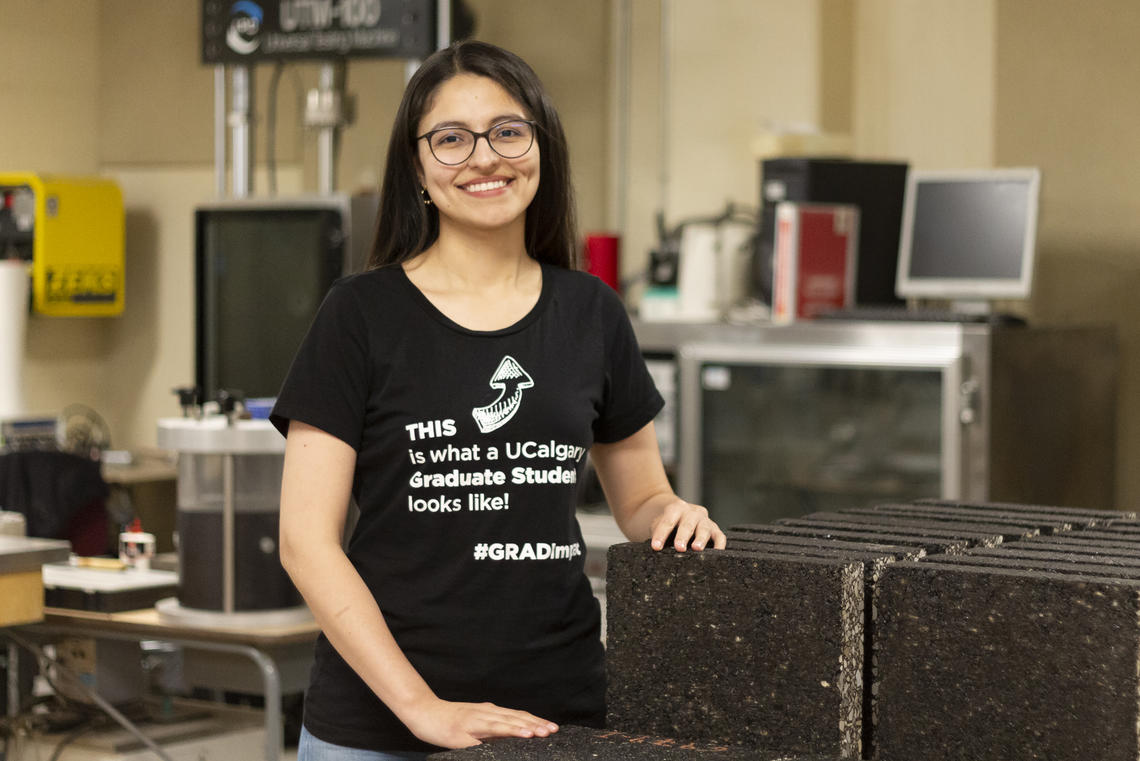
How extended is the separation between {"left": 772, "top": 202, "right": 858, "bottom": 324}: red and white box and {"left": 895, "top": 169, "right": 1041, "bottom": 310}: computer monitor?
0.15 m

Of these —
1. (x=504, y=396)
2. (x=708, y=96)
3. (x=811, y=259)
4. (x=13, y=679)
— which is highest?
(x=708, y=96)

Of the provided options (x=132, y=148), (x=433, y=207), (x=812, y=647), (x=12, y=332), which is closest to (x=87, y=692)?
(x=433, y=207)

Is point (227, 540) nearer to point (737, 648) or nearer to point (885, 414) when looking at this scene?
point (885, 414)

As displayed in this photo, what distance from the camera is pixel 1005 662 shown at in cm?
115

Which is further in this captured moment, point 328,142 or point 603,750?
point 328,142

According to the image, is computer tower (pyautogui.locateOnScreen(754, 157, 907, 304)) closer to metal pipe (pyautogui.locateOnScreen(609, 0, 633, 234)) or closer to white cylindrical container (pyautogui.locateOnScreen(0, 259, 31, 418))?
metal pipe (pyautogui.locateOnScreen(609, 0, 633, 234))

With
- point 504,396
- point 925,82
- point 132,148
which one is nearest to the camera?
→ point 504,396

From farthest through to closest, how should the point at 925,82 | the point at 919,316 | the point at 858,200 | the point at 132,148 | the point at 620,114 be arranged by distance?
the point at 132,148, the point at 620,114, the point at 925,82, the point at 858,200, the point at 919,316

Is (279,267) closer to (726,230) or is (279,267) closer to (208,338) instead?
(208,338)

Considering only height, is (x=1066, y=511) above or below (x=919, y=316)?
below

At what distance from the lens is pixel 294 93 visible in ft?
19.4

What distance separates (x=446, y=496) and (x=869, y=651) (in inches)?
16.8

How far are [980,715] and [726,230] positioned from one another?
3.08m

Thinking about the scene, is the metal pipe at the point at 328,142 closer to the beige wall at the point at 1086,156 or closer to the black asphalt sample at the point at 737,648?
the beige wall at the point at 1086,156
